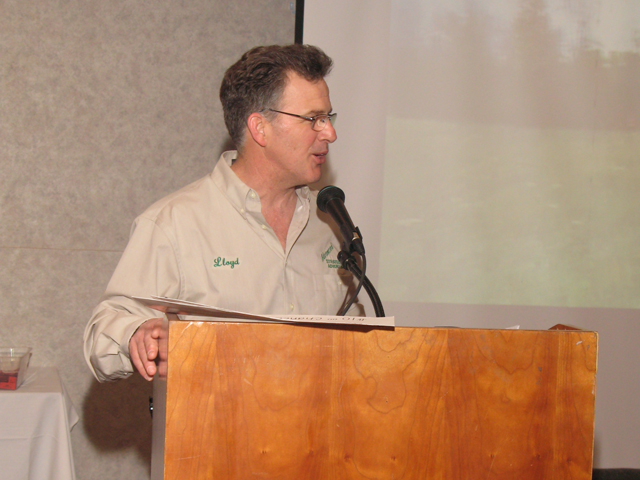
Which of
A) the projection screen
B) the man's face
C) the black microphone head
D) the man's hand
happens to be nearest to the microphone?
the black microphone head

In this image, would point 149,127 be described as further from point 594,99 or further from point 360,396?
point 360,396

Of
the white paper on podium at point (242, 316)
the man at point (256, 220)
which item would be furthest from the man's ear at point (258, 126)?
the white paper on podium at point (242, 316)

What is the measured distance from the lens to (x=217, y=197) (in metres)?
1.78

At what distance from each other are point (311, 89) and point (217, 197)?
0.43 meters

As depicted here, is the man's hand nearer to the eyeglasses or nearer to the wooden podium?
the wooden podium

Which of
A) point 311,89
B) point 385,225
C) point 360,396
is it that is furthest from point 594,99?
point 360,396

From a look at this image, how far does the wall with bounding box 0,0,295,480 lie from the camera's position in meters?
2.61

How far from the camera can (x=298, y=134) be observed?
5.81 ft

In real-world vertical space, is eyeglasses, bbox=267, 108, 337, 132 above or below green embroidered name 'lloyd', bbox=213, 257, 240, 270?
above

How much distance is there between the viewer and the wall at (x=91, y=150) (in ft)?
8.55

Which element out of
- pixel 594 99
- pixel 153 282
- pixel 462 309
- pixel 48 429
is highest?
pixel 594 99

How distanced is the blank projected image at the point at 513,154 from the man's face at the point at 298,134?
77cm

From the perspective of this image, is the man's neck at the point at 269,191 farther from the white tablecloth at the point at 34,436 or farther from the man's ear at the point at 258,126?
the white tablecloth at the point at 34,436

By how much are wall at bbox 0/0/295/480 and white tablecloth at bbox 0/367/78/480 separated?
0.65m
